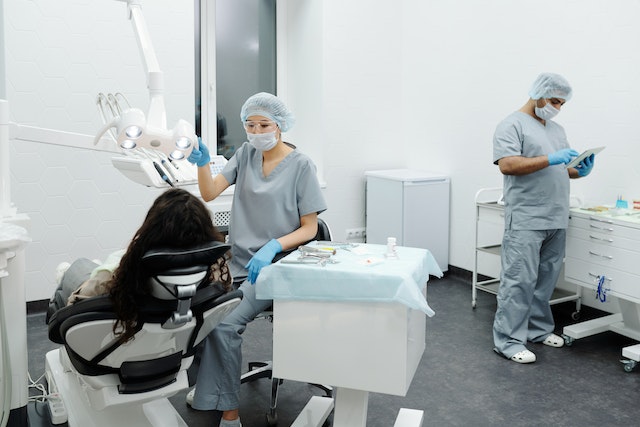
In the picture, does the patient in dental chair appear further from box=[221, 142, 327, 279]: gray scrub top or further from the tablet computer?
the tablet computer

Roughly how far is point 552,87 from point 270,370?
1.94 metres

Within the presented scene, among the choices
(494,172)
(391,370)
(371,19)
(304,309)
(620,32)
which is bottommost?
(391,370)

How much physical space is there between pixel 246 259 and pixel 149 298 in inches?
33.4

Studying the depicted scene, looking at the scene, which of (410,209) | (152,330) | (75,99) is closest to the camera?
(152,330)

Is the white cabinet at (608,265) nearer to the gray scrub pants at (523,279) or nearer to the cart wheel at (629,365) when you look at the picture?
the cart wheel at (629,365)

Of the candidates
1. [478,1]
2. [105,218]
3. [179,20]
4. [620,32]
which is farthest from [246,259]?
[478,1]

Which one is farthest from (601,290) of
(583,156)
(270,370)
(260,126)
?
(260,126)

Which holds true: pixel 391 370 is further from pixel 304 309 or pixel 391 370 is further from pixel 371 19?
pixel 371 19

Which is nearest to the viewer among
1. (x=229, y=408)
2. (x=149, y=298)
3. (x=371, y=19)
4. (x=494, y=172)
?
(x=149, y=298)

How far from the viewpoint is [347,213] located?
5.05 metres

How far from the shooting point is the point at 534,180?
3.37m

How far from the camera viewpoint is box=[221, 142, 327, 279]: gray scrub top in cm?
273

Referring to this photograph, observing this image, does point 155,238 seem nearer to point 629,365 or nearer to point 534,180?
point 534,180

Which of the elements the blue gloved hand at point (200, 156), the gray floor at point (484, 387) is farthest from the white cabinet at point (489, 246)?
the blue gloved hand at point (200, 156)
